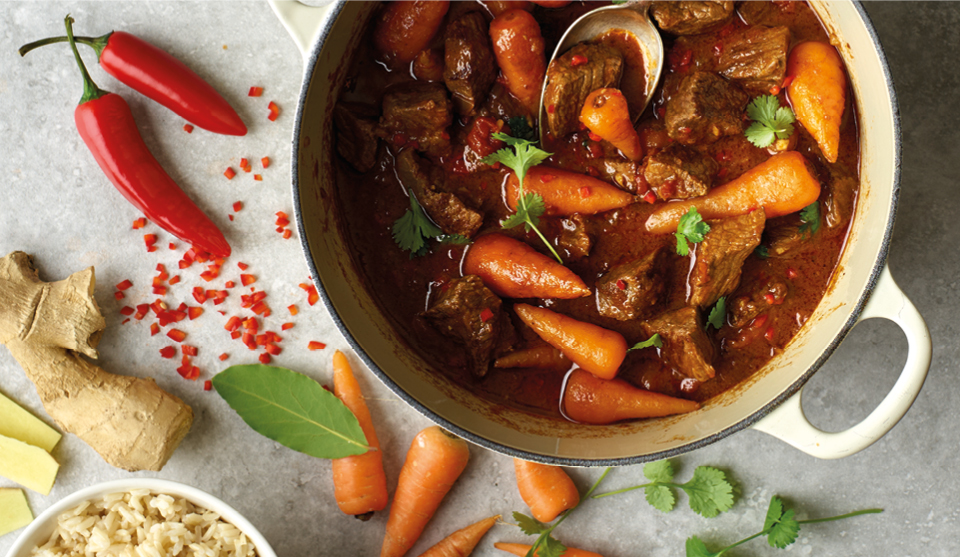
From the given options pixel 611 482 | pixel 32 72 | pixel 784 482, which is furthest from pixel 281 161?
pixel 784 482

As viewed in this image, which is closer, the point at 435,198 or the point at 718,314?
the point at 435,198

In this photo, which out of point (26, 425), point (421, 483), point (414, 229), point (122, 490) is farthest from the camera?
point (26, 425)

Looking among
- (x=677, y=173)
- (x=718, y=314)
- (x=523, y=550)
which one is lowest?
(x=523, y=550)

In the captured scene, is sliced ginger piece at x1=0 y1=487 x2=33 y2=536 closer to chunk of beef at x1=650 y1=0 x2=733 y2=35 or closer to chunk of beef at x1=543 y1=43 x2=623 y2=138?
chunk of beef at x1=543 y1=43 x2=623 y2=138

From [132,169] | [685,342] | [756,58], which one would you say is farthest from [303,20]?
[685,342]

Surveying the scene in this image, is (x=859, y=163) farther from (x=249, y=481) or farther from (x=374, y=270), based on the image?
(x=249, y=481)

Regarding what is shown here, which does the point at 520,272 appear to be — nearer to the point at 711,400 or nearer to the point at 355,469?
the point at 711,400
